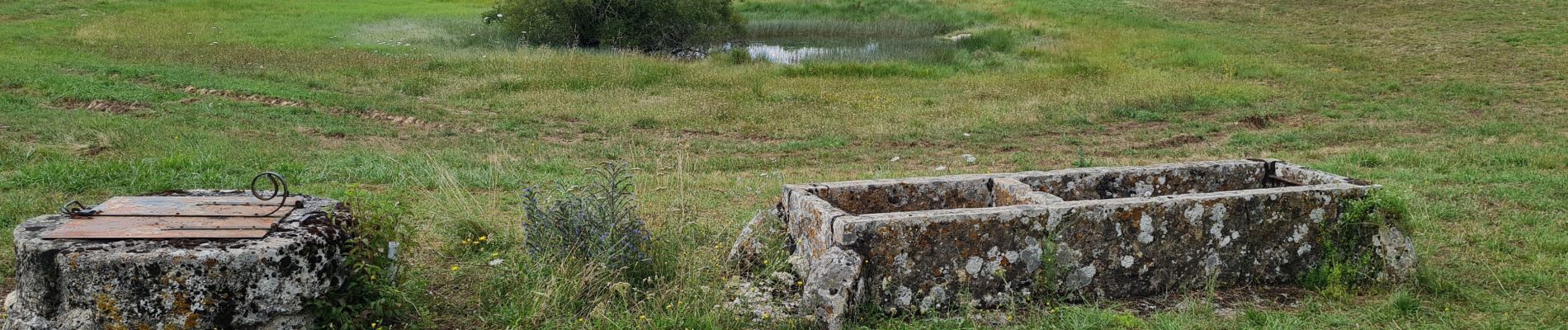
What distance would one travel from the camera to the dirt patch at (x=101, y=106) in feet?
41.5

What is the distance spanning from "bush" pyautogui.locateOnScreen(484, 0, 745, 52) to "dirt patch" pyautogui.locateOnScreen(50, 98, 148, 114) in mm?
11083

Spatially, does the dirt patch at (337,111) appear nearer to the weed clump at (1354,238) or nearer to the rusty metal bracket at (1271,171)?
the rusty metal bracket at (1271,171)

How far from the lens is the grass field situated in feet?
17.1

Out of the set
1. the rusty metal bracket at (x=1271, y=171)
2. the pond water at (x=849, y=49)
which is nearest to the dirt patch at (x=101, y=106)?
the pond water at (x=849, y=49)

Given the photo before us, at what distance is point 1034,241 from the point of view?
500 centimetres

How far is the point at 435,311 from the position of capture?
5086 millimetres

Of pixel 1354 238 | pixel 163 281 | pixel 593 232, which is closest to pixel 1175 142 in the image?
pixel 1354 238

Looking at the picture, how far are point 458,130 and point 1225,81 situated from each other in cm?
1271

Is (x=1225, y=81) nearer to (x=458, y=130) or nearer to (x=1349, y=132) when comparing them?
(x=1349, y=132)

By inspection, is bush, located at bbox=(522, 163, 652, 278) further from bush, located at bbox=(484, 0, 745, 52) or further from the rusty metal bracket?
bush, located at bbox=(484, 0, 745, 52)

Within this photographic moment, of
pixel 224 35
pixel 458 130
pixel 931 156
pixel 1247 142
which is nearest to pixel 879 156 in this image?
pixel 931 156

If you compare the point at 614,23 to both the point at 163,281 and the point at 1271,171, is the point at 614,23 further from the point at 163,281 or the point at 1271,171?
the point at 163,281

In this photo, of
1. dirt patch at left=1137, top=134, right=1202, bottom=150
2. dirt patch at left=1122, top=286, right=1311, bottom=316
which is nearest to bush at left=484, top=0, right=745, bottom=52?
dirt patch at left=1137, top=134, right=1202, bottom=150

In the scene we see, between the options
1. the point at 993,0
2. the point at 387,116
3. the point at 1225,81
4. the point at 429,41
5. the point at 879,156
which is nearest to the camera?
the point at 879,156
